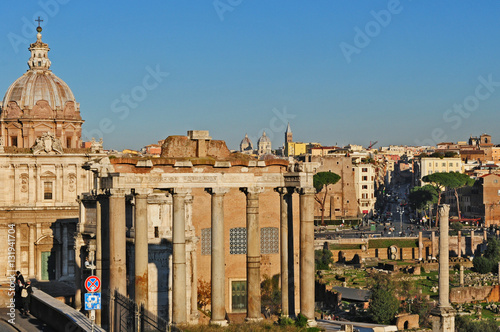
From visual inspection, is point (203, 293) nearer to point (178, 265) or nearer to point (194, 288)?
point (194, 288)

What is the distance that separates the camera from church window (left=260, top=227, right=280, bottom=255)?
161 feet

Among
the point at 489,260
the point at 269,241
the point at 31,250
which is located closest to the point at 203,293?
the point at 269,241

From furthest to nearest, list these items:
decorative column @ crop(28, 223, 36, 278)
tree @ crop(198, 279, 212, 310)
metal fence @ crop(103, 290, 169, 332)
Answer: decorative column @ crop(28, 223, 36, 278) → tree @ crop(198, 279, 212, 310) → metal fence @ crop(103, 290, 169, 332)

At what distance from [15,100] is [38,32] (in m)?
4.81

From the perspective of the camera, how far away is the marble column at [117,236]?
24.8m

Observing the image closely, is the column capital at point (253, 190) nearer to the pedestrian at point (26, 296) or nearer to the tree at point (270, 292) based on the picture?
the pedestrian at point (26, 296)

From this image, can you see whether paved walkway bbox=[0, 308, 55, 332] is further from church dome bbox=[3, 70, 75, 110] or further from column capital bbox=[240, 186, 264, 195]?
church dome bbox=[3, 70, 75, 110]

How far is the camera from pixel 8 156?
5191cm

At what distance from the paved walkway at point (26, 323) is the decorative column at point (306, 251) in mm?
7807

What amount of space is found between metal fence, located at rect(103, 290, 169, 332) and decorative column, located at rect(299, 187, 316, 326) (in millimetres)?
4406

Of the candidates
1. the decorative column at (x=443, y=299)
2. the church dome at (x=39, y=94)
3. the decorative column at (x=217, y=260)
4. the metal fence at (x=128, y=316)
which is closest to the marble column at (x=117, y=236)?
the metal fence at (x=128, y=316)

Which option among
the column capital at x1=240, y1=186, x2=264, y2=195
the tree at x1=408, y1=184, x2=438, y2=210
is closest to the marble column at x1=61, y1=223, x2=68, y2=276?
the column capital at x1=240, y1=186, x2=264, y2=195

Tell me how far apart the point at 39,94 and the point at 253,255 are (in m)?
33.4

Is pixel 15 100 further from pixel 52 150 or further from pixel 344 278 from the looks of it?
pixel 344 278
